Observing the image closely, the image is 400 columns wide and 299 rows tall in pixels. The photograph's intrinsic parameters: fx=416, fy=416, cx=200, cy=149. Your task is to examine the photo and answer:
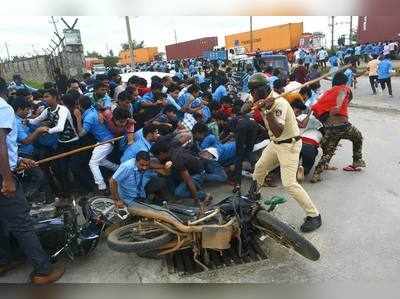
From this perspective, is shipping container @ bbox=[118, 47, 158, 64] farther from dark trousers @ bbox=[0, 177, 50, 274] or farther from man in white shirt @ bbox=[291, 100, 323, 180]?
dark trousers @ bbox=[0, 177, 50, 274]

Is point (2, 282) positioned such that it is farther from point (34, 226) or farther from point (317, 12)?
point (317, 12)

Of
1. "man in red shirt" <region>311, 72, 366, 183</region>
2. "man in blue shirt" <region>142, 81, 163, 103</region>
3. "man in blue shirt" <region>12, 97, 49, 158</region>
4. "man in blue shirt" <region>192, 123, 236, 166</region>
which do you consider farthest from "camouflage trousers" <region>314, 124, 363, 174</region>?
"man in blue shirt" <region>12, 97, 49, 158</region>

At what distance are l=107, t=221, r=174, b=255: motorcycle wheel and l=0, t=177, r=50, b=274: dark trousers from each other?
0.55 m

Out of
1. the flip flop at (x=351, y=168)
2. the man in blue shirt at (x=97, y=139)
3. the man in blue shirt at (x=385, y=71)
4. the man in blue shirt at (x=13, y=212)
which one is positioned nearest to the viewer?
the man in blue shirt at (x=13, y=212)

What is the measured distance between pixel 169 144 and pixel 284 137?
50.8 inches

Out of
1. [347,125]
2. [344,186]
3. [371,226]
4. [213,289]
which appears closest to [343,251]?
[371,226]

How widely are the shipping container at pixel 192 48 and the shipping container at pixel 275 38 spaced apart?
6319 mm

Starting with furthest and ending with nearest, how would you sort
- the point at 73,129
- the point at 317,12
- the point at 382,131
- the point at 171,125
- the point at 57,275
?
the point at 382,131, the point at 171,125, the point at 73,129, the point at 57,275, the point at 317,12

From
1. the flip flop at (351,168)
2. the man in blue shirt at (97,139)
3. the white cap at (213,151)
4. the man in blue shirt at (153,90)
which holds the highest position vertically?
the man in blue shirt at (153,90)

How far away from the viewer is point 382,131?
27.1 feet

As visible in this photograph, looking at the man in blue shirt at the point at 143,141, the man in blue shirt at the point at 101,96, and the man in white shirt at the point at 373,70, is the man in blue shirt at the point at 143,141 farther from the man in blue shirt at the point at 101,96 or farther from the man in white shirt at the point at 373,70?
the man in white shirt at the point at 373,70

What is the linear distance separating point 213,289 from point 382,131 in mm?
6346

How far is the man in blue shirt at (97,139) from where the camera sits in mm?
5156

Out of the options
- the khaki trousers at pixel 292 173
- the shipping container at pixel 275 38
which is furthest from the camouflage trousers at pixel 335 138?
the shipping container at pixel 275 38
